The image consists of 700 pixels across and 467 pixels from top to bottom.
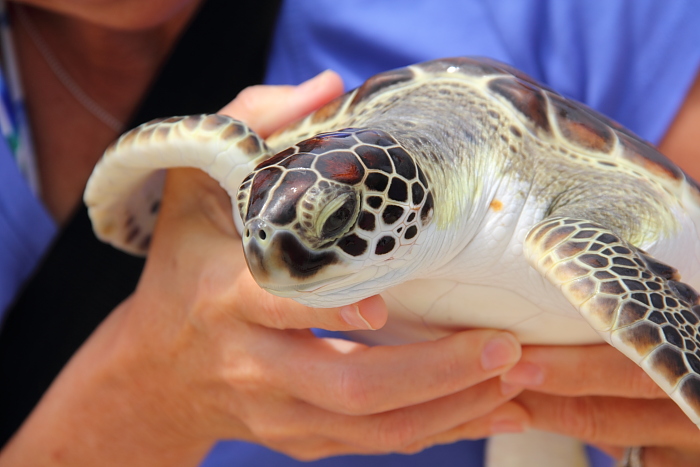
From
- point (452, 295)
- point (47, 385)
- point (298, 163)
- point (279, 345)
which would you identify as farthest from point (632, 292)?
point (47, 385)

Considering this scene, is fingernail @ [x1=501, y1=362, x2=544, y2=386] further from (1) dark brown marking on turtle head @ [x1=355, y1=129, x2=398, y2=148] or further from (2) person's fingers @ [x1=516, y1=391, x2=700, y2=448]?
(1) dark brown marking on turtle head @ [x1=355, y1=129, x2=398, y2=148]

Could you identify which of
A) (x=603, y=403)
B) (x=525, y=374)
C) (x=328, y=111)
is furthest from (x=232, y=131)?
(x=603, y=403)

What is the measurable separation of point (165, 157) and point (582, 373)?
655 mm

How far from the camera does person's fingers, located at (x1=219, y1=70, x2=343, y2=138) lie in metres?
0.99

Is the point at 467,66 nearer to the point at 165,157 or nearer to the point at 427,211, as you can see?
the point at 427,211

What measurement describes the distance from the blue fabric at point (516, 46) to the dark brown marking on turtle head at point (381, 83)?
35cm

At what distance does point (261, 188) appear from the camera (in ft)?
1.76

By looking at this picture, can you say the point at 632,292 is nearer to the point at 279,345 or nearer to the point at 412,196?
the point at 412,196

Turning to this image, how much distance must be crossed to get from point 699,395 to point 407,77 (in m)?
0.57

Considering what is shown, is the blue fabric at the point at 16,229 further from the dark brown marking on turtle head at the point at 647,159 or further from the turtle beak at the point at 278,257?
the dark brown marking on turtle head at the point at 647,159

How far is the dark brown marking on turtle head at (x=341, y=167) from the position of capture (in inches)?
20.9

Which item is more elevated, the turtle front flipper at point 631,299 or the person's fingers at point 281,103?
the turtle front flipper at point 631,299

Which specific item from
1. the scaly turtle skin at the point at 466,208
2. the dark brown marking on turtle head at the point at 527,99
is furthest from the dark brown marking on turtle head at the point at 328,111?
the dark brown marking on turtle head at the point at 527,99

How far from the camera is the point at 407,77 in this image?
0.89 meters
